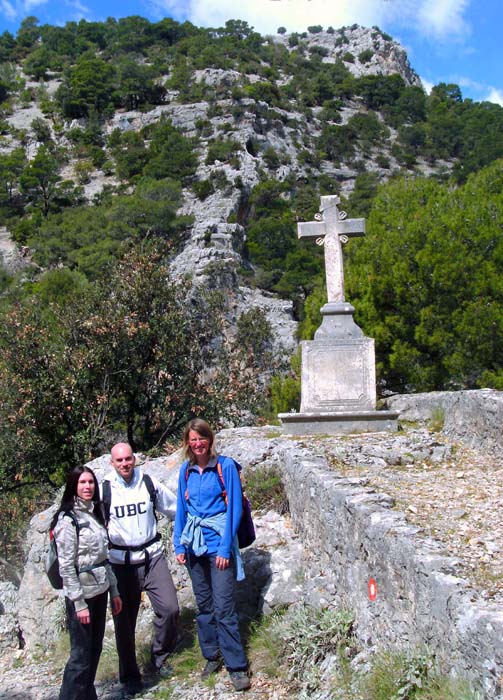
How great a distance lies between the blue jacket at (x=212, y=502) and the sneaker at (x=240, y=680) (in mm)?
683

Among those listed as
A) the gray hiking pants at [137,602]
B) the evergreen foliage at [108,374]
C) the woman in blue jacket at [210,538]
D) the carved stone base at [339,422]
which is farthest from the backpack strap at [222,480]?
the evergreen foliage at [108,374]

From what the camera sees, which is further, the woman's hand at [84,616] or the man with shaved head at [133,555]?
the man with shaved head at [133,555]

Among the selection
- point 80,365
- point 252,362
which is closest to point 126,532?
point 80,365

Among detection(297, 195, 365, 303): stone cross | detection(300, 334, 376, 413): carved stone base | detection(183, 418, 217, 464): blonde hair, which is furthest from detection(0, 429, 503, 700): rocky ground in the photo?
detection(297, 195, 365, 303): stone cross

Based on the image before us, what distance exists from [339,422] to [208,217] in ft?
136

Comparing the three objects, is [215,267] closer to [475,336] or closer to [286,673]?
[475,336]

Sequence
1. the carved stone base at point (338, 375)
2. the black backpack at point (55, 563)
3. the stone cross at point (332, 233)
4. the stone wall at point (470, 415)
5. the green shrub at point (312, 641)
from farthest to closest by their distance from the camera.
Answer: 1. the stone cross at point (332, 233)
2. the carved stone base at point (338, 375)
3. the stone wall at point (470, 415)
4. the black backpack at point (55, 563)
5. the green shrub at point (312, 641)

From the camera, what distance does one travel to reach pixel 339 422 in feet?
25.9

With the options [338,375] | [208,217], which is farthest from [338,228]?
[208,217]

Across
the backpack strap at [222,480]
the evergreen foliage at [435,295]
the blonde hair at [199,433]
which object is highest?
the evergreen foliage at [435,295]

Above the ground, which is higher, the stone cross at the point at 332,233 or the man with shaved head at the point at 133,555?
the stone cross at the point at 332,233

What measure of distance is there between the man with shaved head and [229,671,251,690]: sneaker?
0.57 meters

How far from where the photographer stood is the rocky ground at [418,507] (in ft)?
11.5

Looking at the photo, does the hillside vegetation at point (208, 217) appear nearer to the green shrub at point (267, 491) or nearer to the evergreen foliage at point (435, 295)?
the evergreen foliage at point (435, 295)
